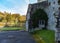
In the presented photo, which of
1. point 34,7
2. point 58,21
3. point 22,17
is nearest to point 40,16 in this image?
point 34,7

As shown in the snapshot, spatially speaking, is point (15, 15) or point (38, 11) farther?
point (15, 15)

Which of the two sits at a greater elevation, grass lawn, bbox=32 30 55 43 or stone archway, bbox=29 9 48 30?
stone archway, bbox=29 9 48 30

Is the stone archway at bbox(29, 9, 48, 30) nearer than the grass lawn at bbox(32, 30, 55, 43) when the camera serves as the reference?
No

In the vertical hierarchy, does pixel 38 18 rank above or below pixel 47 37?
above

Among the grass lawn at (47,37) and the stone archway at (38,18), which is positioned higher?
the stone archway at (38,18)

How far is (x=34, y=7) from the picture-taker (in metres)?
27.5

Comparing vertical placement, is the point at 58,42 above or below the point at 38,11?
below

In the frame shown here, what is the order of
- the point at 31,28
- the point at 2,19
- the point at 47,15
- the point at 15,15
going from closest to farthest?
the point at 47,15, the point at 31,28, the point at 2,19, the point at 15,15

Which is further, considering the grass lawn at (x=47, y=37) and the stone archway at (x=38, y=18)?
the stone archway at (x=38, y=18)

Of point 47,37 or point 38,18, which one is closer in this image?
point 47,37

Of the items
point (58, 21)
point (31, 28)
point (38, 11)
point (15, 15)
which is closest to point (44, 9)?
point (38, 11)

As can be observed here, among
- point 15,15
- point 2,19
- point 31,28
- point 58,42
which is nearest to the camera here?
point 58,42

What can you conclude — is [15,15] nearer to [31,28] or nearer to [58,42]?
[31,28]

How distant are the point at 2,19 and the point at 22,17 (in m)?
5.28
